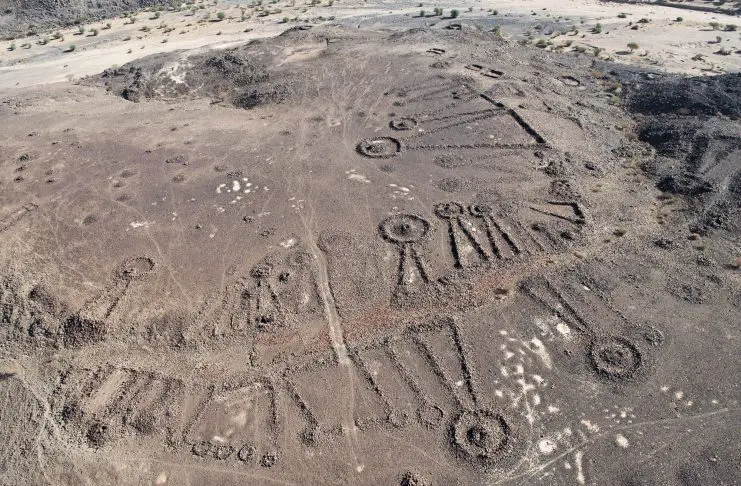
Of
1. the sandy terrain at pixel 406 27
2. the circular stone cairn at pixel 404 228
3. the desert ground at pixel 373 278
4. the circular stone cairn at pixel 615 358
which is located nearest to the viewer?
the desert ground at pixel 373 278

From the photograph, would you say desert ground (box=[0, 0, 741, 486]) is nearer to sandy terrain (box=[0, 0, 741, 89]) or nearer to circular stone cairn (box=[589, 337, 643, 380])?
circular stone cairn (box=[589, 337, 643, 380])

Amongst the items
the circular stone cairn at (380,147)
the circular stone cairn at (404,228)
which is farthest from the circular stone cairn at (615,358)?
the circular stone cairn at (380,147)

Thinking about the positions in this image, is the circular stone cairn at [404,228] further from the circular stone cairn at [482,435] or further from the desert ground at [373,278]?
the circular stone cairn at [482,435]

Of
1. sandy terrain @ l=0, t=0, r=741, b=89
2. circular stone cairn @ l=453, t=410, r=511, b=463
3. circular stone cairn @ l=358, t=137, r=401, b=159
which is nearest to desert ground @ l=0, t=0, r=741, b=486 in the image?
circular stone cairn @ l=453, t=410, r=511, b=463

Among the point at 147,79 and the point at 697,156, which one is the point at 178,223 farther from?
the point at 697,156

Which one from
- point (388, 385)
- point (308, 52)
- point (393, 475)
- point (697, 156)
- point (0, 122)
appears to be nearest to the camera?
point (393, 475)

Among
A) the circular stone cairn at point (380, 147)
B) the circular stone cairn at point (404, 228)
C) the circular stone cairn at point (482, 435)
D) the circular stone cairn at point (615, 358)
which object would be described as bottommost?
the circular stone cairn at point (482, 435)

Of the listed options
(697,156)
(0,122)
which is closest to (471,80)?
(697,156)
